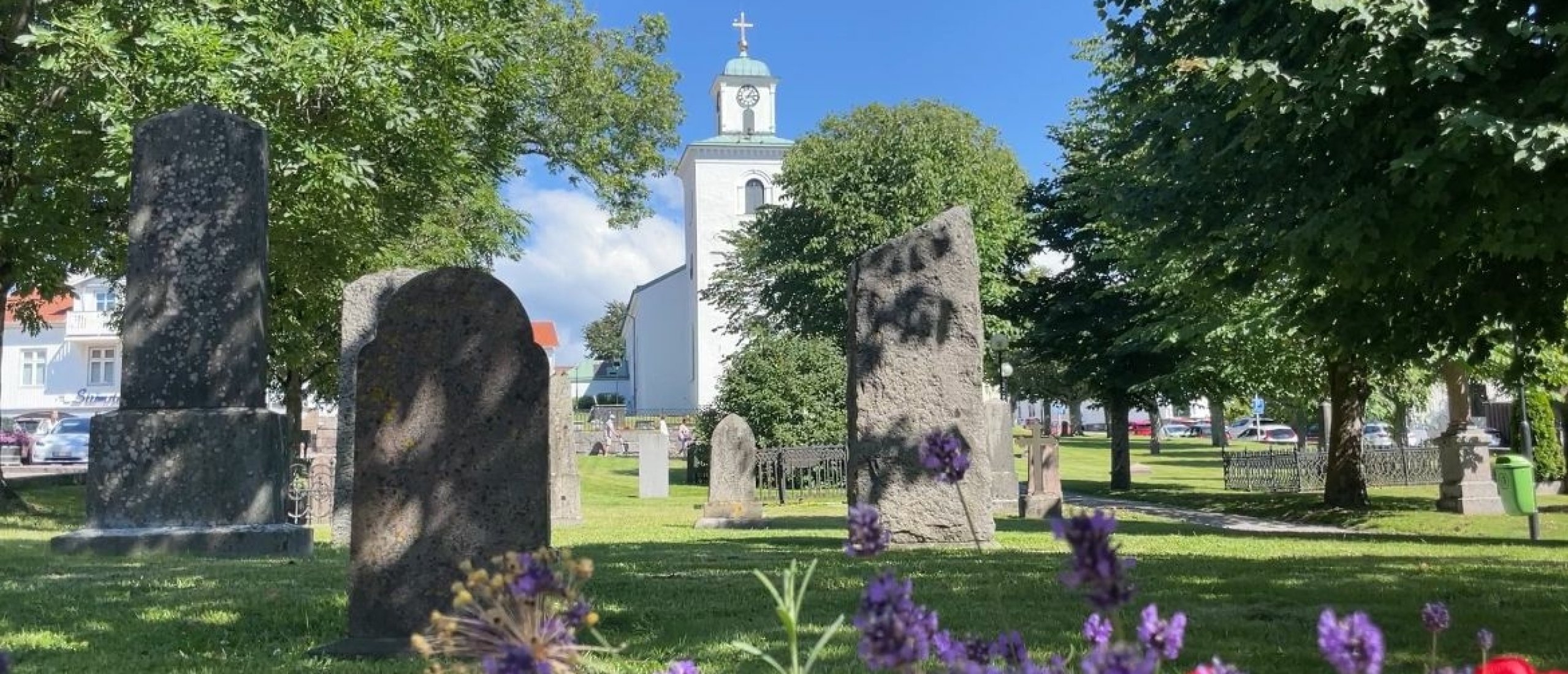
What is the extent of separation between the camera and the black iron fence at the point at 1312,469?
27.9 meters

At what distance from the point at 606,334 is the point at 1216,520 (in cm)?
10332

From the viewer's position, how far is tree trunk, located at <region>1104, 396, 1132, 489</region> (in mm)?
30062

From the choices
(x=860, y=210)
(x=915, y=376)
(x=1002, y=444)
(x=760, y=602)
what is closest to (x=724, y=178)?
(x=860, y=210)

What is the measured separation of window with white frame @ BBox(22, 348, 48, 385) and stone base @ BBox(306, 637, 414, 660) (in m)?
74.1

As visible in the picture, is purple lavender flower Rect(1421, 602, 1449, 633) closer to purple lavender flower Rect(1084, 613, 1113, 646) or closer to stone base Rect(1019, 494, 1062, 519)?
purple lavender flower Rect(1084, 613, 1113, 646)

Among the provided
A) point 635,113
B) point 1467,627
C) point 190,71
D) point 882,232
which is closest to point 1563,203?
point 1467,627

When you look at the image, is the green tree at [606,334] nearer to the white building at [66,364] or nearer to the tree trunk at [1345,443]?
the white building at [66,364]

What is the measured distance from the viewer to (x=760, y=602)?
19.8 ft

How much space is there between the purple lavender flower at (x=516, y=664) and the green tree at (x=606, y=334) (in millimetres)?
115311

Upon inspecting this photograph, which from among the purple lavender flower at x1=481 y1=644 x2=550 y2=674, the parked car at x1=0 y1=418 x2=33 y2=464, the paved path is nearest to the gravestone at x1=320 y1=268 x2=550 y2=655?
the purple lavender flower at x1=481 y1=644 x2=550 y2=674

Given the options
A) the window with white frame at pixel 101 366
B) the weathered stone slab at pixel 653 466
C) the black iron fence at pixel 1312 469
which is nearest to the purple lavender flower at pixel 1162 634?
the weathered stone slab at pixel 653 466

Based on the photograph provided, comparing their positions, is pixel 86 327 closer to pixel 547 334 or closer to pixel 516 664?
pixel 547 334

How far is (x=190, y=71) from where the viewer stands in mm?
13820

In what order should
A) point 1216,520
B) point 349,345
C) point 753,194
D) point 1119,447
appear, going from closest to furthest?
1. point 349,345
2. point 1216,520
3. point 1119,447
4. point 753,194
